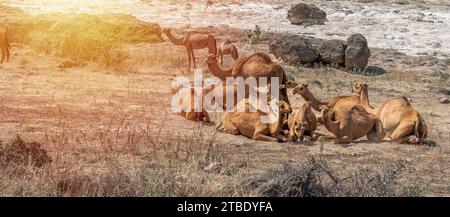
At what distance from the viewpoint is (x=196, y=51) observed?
22031 mm

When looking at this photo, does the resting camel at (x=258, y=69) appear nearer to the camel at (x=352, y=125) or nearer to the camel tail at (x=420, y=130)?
the camel at (x=352, y=125)

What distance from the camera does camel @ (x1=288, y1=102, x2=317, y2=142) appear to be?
33.0 feet

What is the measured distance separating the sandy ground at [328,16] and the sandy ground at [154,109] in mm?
3436

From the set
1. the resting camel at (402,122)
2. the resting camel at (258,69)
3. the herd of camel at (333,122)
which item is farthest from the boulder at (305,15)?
the resting camel at (402,122)

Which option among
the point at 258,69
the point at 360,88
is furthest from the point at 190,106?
the point at 360,88

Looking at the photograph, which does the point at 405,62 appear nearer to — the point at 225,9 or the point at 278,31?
the point at 278,31

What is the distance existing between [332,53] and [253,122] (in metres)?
11.0

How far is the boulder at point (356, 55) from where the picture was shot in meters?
20.5

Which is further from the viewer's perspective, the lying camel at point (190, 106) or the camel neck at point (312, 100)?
the camel neck at point (312, 100)

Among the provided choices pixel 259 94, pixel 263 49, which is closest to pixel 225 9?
pixel 263 49

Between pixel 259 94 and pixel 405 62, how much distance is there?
12.5 meters

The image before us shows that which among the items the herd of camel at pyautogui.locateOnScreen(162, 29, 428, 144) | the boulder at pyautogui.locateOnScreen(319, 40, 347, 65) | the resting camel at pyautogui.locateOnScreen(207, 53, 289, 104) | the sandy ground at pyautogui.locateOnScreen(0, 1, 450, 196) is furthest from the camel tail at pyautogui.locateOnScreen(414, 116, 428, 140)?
the boulder at pyautogui.locateOnScreen(319, 40, 347, 65)

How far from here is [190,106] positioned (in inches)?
450

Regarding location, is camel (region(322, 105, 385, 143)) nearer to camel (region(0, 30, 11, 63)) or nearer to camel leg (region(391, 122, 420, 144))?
camel leg (region(391, 122, 420, 144))
